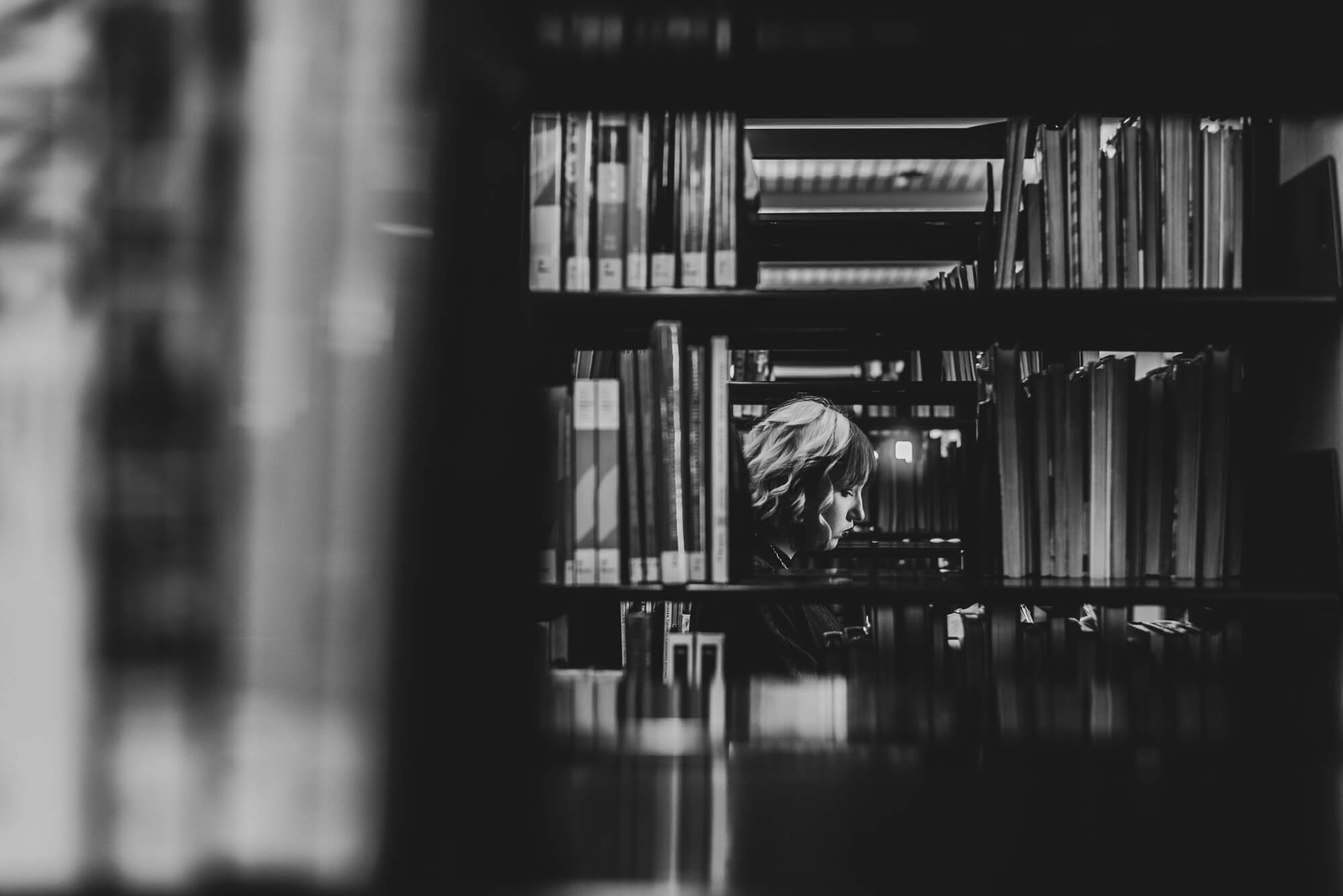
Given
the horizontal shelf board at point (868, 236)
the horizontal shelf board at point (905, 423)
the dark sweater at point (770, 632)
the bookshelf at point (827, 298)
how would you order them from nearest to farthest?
the bookshelf at point (827, 298)
the dark sweater at point (770, 632)
the horizontal shelf board at point (868, 236)
the horizontal shelf board at point (905, 423)

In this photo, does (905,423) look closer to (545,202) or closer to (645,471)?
(645,471)

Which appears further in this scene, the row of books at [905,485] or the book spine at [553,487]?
the row of books at [905,485]

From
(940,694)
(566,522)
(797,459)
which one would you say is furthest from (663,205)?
(940,694)

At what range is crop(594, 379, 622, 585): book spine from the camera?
1162mm

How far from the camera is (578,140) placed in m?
1.20

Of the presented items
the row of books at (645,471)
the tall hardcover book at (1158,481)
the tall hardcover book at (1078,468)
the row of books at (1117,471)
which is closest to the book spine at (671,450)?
the row of books at (645,471)

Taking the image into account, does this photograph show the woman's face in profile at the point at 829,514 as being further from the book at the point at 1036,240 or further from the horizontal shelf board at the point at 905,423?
the book at the point at 1036,240

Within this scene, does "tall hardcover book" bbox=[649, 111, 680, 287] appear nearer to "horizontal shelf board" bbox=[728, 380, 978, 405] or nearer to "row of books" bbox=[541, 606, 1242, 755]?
"row of books" bbox=[541, 606, 1242, 755]

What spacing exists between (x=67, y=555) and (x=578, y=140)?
2.73 feet

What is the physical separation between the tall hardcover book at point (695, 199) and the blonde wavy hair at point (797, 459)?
61cm

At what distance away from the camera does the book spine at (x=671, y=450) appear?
3.81 feet

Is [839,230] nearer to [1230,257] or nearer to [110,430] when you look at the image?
[1230,257]

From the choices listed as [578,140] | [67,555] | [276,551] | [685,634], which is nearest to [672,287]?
[578,140]

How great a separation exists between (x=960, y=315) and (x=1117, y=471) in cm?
33
